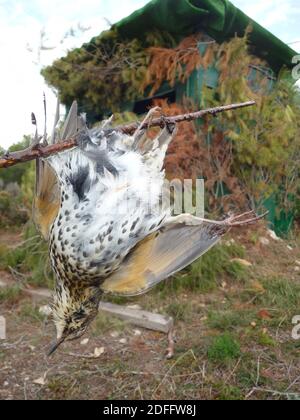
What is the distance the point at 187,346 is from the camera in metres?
3.17

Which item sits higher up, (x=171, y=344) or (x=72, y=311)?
(x=72, y=311)

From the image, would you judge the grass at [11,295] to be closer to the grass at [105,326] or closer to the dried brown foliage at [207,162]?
the grass at [105,326]

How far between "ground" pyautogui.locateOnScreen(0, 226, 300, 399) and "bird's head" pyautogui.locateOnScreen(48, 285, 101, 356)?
4.76 ft

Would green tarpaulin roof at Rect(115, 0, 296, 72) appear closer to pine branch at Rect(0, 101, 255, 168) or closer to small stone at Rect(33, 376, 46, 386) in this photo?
small stone at Rect(33, 376, 46, 386)

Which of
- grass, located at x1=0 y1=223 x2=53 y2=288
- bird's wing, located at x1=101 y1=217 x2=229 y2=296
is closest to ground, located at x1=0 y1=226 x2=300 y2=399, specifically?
grass, located at x1=0 y1=223 x2=53 y2=288

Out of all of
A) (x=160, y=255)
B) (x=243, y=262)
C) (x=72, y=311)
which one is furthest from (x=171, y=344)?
(x=160, y=255)

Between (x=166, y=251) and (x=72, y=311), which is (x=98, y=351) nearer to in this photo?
(x=72, y=311)

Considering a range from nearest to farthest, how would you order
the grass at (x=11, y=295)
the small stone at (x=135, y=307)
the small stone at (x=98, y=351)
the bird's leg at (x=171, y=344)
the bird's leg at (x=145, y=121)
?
the bird's leg at (x=145, y=121), the bird's leg at (x=171, y=344), the small stone at (x=98, y=351), the small stone at (x=135, y=307), the grass at (x=11, y=295)

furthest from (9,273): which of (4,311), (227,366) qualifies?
(227,366)

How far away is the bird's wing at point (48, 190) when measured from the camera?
1173mm

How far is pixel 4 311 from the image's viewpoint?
4117mm

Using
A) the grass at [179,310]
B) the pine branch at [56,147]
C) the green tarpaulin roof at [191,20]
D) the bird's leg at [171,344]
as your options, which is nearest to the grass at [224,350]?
the bird's leg at [171,344]

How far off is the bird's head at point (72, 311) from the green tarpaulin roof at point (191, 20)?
12.5 ft

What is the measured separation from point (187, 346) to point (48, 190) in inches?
86.9
